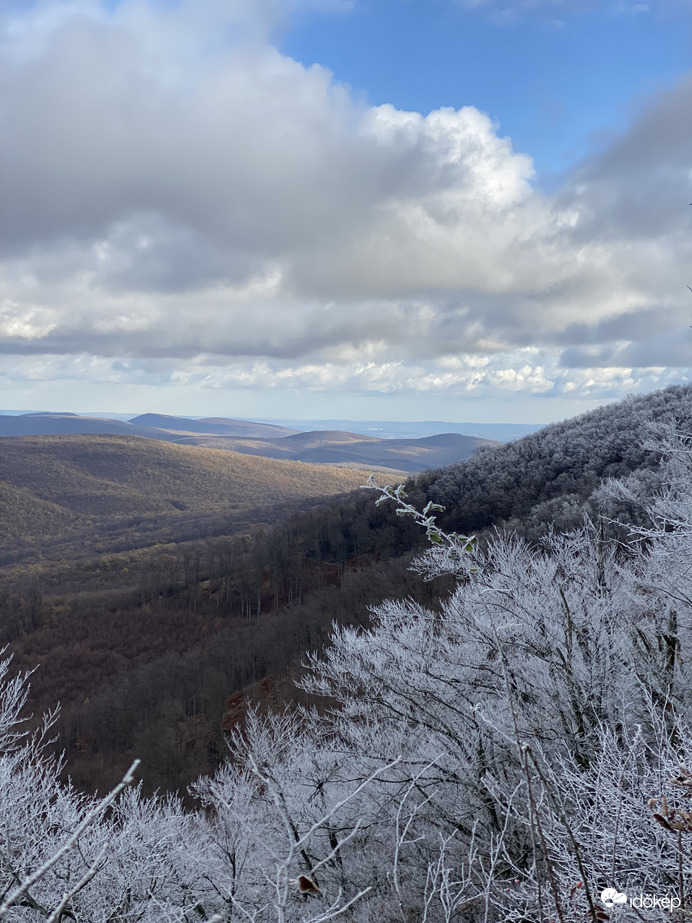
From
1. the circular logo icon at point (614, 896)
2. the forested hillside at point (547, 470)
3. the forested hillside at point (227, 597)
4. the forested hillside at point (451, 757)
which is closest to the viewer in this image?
the circular logo icon at point (614, 896)

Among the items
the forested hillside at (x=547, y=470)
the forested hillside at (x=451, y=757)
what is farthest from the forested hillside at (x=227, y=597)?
the forested hillside at (x=451, y=757)

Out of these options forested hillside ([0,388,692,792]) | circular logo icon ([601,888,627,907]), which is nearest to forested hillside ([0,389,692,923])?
circular logo icon ([601,888,627,907])

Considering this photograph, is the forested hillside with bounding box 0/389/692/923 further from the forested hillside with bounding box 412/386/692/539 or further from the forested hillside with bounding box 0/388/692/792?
the forested hillside with bounding box 412/386/692/539

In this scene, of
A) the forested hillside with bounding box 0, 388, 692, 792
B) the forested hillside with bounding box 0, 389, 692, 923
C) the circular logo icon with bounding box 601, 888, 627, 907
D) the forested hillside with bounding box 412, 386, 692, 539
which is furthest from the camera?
the forested hillside with bounding box 412, 386, 692, 539

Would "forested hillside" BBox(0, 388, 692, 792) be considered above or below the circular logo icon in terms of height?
below

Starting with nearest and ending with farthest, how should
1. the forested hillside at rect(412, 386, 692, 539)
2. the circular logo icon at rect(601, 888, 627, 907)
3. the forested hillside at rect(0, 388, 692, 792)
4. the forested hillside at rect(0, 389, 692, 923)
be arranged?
the circular logo icon at rect(601, 888, 627, 907) < the forested hillside at rect(0, 389, 692, 923) < the forested hillside at rect(0, 388, 692, 792) < the forested hillside at rect(412, 386, 692, 539)

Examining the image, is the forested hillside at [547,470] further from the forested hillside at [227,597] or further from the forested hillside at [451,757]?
the forested hillside at [451,757]

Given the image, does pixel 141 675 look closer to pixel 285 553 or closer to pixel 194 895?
pixel 285 553

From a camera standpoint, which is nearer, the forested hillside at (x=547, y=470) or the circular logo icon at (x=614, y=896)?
the circular logo icon at (x=614, y=896)

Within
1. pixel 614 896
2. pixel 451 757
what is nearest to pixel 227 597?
pixel 451 757

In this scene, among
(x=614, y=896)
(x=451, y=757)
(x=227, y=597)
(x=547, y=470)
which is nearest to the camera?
(x=614, y=896)

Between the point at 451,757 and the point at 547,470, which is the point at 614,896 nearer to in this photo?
the point at 451,757
